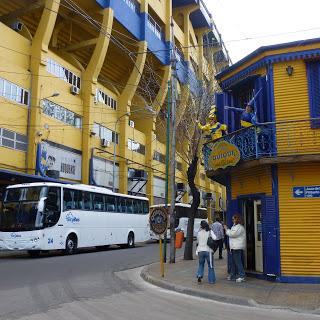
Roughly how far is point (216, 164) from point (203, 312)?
6.07 metres

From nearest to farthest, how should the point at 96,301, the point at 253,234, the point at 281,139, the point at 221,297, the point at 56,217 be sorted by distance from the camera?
the point at 96,301 < the point at 221,297 < the point at 281,139 < the point at 253,234 < the point at 56,217

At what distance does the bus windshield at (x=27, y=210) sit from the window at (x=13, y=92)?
9.30 m

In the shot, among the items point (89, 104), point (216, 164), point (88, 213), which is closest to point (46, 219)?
point (88, 213)

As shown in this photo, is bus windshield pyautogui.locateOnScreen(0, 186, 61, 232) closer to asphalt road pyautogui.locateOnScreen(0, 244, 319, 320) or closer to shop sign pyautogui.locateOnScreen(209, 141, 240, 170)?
asphalt road pyautogui.locateOnScreen(0, 244, 319, 320)

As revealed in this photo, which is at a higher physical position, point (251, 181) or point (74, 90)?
point (74, 90)

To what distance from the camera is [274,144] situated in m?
12.9

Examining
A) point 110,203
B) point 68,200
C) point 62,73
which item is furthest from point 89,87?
point 68,200

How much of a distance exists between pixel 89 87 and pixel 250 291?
29015 mm

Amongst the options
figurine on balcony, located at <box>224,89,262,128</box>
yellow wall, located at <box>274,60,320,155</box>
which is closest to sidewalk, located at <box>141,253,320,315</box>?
yellow wall, located at <box>274,60,320,155</box>

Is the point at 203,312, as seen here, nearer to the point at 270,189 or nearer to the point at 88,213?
the point at 270,189

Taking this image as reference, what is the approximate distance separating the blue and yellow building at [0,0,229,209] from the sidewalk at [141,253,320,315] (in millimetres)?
12674

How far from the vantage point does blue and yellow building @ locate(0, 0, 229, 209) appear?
29141 millimetres

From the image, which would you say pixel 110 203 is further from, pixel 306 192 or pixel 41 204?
pixel 306 192

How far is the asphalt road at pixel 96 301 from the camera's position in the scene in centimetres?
824
